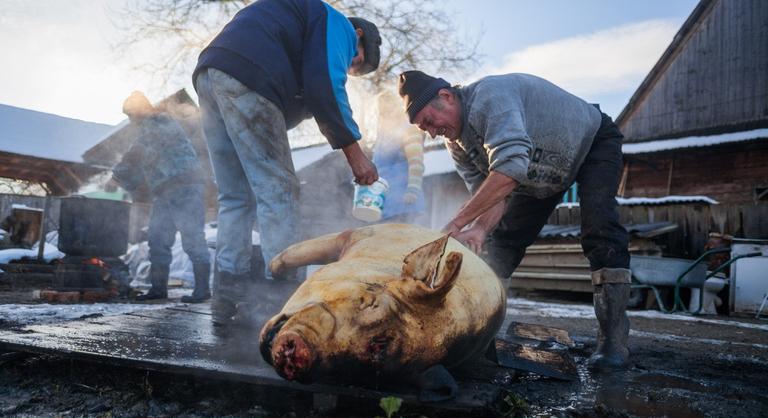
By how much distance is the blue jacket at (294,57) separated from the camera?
2.91 meters

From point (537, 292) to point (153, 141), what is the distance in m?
8.11

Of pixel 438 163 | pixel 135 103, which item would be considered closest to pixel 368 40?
pixel 135 103

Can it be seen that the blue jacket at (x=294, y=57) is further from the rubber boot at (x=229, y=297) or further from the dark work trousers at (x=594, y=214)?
the dark work trousers at (x=594, y=214)

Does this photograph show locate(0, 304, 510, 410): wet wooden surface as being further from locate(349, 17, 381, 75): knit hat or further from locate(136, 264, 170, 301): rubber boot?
locate(136, 264, 170, 301): rubber boot

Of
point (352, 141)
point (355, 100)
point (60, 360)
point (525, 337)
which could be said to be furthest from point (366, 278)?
point (355, 100)

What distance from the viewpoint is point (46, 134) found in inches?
797

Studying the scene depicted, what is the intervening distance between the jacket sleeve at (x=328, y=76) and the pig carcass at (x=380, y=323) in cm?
134

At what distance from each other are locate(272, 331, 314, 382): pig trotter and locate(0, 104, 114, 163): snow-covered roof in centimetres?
2188

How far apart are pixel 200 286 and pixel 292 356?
512 cm

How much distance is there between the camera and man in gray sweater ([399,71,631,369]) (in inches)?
98.0

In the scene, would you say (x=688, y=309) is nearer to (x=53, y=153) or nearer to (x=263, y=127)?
(x=263, y=127)

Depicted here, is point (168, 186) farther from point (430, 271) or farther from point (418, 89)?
point (430, 271)

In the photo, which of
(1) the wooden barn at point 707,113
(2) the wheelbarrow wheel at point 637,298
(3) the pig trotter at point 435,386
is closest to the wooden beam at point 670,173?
(1) the wooden barn at point 707,113

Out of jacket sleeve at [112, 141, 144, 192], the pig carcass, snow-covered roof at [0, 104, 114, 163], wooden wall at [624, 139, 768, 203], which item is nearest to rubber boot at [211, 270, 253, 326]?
the pig carcass
